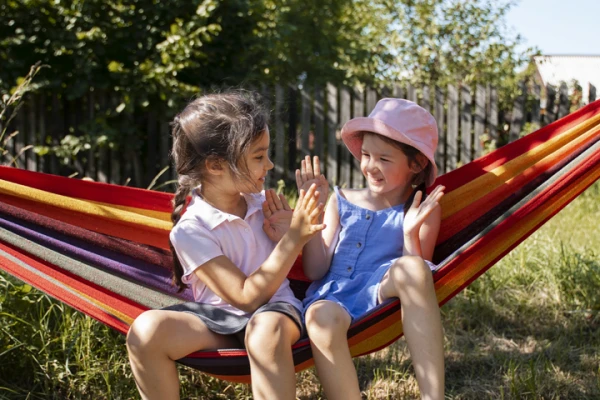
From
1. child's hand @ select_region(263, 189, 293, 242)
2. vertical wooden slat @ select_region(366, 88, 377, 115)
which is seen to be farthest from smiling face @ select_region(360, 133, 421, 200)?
vertical wooden slat @ select_region(366, 88, 377, 115)

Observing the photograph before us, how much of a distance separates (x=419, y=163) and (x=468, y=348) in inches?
44.1

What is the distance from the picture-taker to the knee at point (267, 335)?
1.77 m

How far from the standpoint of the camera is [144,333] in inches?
71.3

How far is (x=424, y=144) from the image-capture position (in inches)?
87.4

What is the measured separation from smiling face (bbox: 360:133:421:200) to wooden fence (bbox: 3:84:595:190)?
3.48m

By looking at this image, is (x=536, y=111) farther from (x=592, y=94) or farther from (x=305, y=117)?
(x=305, y=117)

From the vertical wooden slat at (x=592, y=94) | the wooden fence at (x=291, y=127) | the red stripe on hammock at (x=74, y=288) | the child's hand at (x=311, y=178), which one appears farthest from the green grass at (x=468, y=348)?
the vertical wooden slat at (x=592, y=94)

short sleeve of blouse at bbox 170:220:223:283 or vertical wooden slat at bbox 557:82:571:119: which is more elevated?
short sleeve of blouse at bbox 170:220:223:283

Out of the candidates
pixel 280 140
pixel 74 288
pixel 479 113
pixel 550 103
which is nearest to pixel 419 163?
pixel 74 288

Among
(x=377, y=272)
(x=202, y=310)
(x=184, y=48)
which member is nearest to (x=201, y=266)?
(x=202, y=310)

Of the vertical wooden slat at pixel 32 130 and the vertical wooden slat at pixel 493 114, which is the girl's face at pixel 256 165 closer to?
the vertical wooden slat at pixel 32 130

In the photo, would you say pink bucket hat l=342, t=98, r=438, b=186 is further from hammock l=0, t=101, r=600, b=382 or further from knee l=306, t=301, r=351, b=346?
knee l=306, t=301, r=351, b=346

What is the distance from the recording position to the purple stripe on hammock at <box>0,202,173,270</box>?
90.0 inches

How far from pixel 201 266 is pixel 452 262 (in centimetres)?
68
